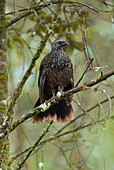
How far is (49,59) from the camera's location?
15.6ft

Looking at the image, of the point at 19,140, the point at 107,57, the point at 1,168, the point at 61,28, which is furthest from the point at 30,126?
the point at 1,168

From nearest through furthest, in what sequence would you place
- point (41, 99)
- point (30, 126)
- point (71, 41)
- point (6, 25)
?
point (6, 25) < point (41, 99) < point (71, 41) < point (30, 126)

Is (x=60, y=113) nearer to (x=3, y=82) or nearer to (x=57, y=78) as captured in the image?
(x=57, y=78)

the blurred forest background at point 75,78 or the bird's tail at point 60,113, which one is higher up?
the blurred forest background at point 75,78

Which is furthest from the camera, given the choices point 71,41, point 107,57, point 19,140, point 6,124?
point 107,57

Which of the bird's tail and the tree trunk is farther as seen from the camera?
the bird's tail

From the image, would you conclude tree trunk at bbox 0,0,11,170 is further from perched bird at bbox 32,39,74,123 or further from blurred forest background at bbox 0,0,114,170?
perched bird at bbox 32,39,74,123

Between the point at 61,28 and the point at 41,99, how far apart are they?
53.1 inches

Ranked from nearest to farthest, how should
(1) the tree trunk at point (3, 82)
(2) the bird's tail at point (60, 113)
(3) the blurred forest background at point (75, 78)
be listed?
(1) the tree trunk at point (3, 82), (2) the bird's tail at point (60, 113), (3) the blurred forest background at point (75, 78)

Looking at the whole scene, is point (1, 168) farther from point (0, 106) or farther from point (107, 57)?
point (107, 57)

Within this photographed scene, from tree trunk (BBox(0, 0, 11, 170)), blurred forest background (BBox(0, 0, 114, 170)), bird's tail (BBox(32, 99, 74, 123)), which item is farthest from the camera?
blurred forest background (BBox(0, 0, 114, 170))

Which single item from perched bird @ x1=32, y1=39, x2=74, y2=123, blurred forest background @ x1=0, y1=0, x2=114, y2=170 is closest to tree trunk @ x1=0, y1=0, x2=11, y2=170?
blurred forest background @ x1=0, y1=0, x2=114, y2=170

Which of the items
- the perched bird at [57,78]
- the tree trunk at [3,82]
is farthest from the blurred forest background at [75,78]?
the tree trunk at [3,82]

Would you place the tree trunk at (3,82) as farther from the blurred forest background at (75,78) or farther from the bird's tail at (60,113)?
the bird's tail at (60,113)
